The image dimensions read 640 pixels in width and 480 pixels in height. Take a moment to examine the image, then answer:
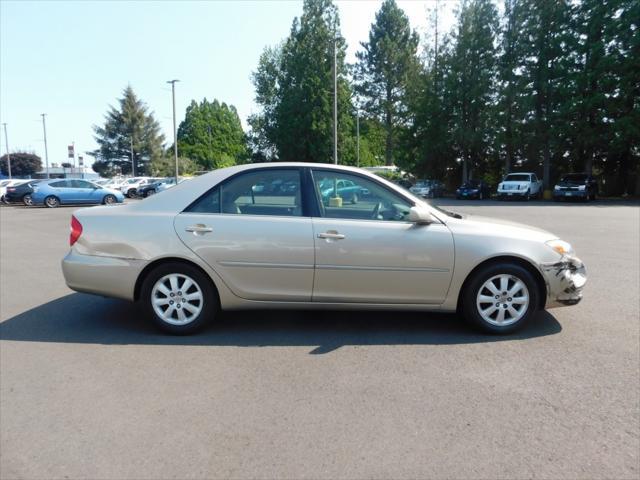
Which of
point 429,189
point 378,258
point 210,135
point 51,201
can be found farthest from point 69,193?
point 210,135

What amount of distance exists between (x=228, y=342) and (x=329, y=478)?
7.16ft

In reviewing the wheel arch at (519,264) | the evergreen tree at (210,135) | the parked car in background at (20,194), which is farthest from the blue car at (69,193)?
the evergreen tree at (210,135)

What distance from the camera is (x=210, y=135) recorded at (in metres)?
86.9

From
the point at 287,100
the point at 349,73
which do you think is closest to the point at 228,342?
the point at 287,100

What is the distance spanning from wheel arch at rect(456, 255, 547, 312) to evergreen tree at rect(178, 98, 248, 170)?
83197 millimetres

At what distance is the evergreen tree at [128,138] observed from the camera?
73375 mm

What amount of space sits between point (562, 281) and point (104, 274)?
439 centimetres

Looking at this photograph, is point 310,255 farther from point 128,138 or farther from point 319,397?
point 128,138

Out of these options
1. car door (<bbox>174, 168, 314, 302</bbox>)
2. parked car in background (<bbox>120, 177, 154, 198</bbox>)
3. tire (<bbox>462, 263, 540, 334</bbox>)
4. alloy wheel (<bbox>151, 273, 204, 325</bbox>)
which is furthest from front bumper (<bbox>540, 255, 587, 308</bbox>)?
parked car in background (<bbox>120, 177, 154, 198</bbox>)


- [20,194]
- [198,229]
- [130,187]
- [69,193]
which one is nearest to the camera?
[198,229]

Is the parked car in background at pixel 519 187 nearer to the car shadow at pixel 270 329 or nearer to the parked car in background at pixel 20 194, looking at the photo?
the car shadow at pixel 270 329

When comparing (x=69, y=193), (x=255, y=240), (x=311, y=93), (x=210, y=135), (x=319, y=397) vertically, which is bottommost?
(x=319, y=397)

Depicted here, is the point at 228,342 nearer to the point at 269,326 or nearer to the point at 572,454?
the point at 269,326

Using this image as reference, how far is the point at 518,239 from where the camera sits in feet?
14.9
